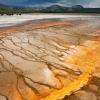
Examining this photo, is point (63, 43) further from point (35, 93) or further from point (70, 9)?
point (70, 9)

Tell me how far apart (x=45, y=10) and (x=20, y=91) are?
14.7 meters

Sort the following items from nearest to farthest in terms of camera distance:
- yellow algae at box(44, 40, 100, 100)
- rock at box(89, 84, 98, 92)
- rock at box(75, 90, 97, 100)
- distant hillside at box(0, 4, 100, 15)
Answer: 1. rock at box(75, 90, 97, 100)
2. yellow algae at box(44, 40, 100, 100)
3. rock at box(89, 84, 98, 92)
4. distant hillside at box(0, 4, 100, 15)

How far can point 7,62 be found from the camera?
219 inches

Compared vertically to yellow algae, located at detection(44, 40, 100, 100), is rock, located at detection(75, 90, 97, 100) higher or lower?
lower

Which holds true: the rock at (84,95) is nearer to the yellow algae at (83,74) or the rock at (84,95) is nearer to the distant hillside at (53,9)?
the yellow algae at (83,74)

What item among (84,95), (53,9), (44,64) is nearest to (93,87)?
(84,95)

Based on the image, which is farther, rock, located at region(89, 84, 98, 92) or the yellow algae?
rock, located at region(89, 84, 98, 92)

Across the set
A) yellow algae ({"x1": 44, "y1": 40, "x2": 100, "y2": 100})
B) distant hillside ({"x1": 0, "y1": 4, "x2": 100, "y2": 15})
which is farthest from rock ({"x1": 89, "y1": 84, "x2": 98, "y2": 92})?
distant hillside ({"x1": 0, "y1": 4, "x2": 100, "y2": 15})

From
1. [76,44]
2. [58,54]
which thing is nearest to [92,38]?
[76,44]

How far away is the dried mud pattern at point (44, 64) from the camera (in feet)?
14.8

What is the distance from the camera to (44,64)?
18.0 ft

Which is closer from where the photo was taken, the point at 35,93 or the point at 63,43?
the point at 35,93

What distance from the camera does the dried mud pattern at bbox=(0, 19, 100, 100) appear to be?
451 cm

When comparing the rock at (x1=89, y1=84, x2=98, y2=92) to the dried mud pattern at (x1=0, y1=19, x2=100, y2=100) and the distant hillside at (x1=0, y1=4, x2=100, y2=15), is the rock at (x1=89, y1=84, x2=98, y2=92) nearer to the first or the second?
the dried mud pattern at (x1=0, y1=19, x2=100, y2=100)
